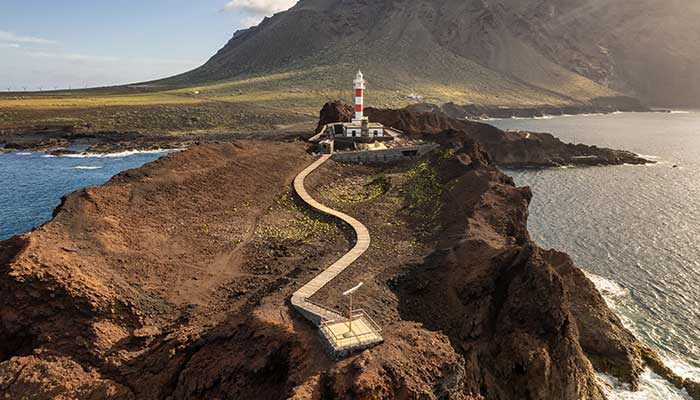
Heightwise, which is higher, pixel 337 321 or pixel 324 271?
pixel 337 321

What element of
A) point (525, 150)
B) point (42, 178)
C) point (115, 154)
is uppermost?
point (525, 150)

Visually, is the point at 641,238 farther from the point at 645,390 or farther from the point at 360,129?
the point at 360,129

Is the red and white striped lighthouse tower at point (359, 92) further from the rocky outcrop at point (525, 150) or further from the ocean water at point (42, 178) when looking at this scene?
the ocean water at point (42, 178)

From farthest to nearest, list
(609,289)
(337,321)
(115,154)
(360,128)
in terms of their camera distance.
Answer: (115,154)
(360,128)
(609,289)
(337,321)

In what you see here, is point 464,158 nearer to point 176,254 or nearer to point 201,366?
point 176,254

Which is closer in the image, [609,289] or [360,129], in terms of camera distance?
[609,289]

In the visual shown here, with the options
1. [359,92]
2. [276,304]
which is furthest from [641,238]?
[276,304]

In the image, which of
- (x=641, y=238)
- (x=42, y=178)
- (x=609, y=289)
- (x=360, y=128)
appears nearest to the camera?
(x=609, y=289)
